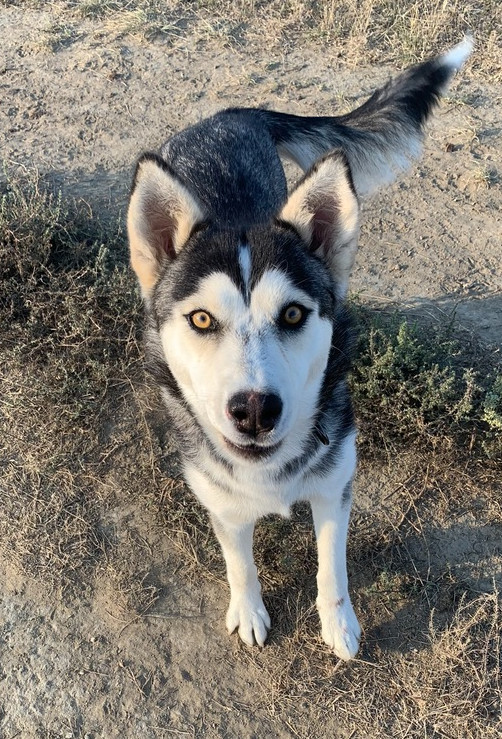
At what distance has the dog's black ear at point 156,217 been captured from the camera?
2.63m

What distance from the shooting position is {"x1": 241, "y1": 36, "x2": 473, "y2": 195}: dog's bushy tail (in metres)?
4.34

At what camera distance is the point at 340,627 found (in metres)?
3.33

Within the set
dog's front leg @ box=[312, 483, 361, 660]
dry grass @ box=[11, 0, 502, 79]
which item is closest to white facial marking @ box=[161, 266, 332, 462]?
dog's front leg @ box=[312, 483, 361, 660]

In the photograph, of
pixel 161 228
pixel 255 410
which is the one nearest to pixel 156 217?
pixel 161 228

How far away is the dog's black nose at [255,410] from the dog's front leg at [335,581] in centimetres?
104

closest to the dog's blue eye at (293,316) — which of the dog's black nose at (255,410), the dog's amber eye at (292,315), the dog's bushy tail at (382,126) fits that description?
the dog's amber eye at (292,315)

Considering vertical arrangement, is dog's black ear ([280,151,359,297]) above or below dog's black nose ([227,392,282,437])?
above

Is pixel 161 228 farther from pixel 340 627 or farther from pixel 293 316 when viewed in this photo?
pixel 340 627

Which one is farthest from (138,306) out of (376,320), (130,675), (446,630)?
(446,630)

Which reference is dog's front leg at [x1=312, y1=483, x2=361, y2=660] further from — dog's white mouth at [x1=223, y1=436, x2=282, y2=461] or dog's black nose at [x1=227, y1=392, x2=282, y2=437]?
dog's black nose at [x1=227, y1=392, x2=282, y2=437]

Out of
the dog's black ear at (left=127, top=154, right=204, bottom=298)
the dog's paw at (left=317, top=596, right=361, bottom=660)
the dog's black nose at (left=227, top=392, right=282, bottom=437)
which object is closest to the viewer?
the dog's black nose at (left=227, top=392, right=282, bottom=437)

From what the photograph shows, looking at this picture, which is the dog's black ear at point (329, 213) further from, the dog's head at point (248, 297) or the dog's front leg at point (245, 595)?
the dog's front leg at point (245, 595)

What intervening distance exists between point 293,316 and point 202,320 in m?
0.38

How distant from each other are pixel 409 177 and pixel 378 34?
7.58 ft
